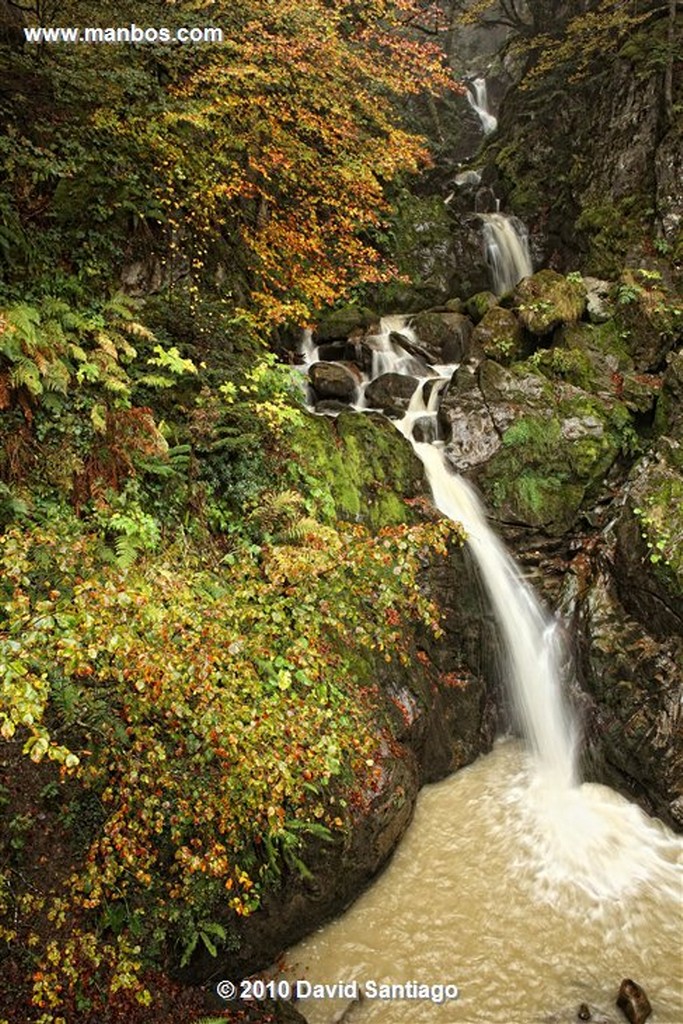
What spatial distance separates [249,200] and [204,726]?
8963mm

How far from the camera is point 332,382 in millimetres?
11375

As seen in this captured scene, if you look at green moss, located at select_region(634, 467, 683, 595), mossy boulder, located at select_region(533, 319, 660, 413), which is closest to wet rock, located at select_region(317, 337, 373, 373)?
mossy boulder, located at select_region(533, 319, 660, 413)

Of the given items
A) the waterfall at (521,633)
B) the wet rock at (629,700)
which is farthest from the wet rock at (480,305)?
the wet rock at (629,700)

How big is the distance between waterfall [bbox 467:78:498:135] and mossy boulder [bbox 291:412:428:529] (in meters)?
19.9

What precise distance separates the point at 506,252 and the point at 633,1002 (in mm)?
15275

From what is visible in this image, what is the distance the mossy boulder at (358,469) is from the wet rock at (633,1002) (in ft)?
17.5

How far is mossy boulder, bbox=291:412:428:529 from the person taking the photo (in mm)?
8172

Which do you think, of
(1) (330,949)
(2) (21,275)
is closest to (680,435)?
(1) (330,949)

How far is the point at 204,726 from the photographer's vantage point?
160 inches

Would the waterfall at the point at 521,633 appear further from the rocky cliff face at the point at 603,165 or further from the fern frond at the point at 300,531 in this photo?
the rocky cliff face at the point at 603,165

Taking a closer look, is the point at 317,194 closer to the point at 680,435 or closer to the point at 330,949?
the point at 680,435

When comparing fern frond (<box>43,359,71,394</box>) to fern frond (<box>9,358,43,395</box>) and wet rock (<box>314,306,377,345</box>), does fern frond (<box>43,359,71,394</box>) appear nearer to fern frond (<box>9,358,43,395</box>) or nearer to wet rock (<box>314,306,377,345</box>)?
fern frond (<box>9,358,43,395</box>)

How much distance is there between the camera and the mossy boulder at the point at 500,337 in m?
11.9

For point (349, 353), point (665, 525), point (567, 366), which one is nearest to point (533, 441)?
point (567, 366)
